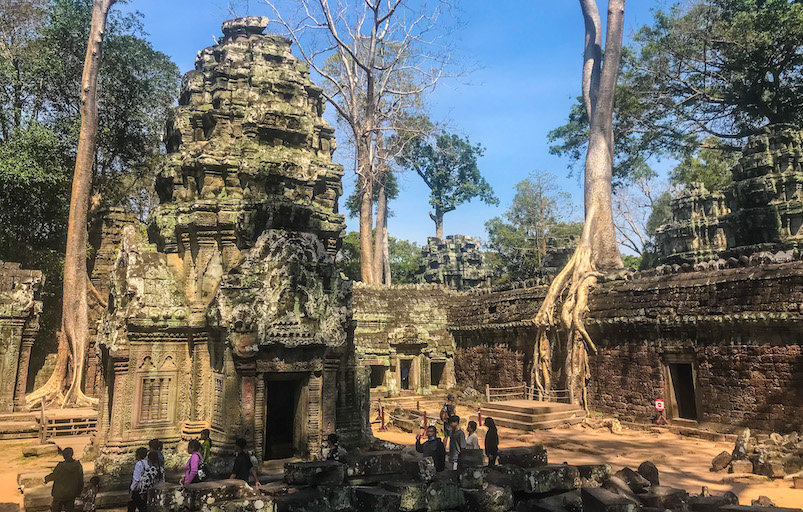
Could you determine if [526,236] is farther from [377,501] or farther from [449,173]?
[377,501]

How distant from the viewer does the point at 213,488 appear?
5.80 metres

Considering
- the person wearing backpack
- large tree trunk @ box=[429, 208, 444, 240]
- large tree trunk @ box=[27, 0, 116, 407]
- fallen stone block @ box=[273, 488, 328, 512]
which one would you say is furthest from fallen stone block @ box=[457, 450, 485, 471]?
large tree trunk @ box=[429, 208, 444, 240]

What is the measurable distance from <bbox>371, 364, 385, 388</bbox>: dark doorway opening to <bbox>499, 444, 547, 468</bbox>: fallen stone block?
15.6 m

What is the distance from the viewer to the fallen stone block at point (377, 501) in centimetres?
589

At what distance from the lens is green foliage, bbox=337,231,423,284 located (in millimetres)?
40562

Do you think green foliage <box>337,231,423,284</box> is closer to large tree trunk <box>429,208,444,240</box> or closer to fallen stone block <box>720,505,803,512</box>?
large tree trunk <box>429,208,444,240</box>

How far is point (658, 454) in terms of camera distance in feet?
41.5

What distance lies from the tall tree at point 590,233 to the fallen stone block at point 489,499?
1190 centimetres

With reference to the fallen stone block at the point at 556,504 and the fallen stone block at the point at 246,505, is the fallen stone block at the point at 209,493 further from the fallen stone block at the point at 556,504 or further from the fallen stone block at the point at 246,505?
the fallen stone block at the point at 556,504

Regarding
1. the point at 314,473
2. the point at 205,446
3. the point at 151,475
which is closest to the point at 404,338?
the point at 205,446

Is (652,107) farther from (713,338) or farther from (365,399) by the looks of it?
(365,399)

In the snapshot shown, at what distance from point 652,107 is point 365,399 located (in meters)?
22.6

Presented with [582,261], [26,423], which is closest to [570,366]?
[582,261]

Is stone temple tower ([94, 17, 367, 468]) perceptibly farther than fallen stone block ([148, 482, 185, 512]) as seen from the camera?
Yes
